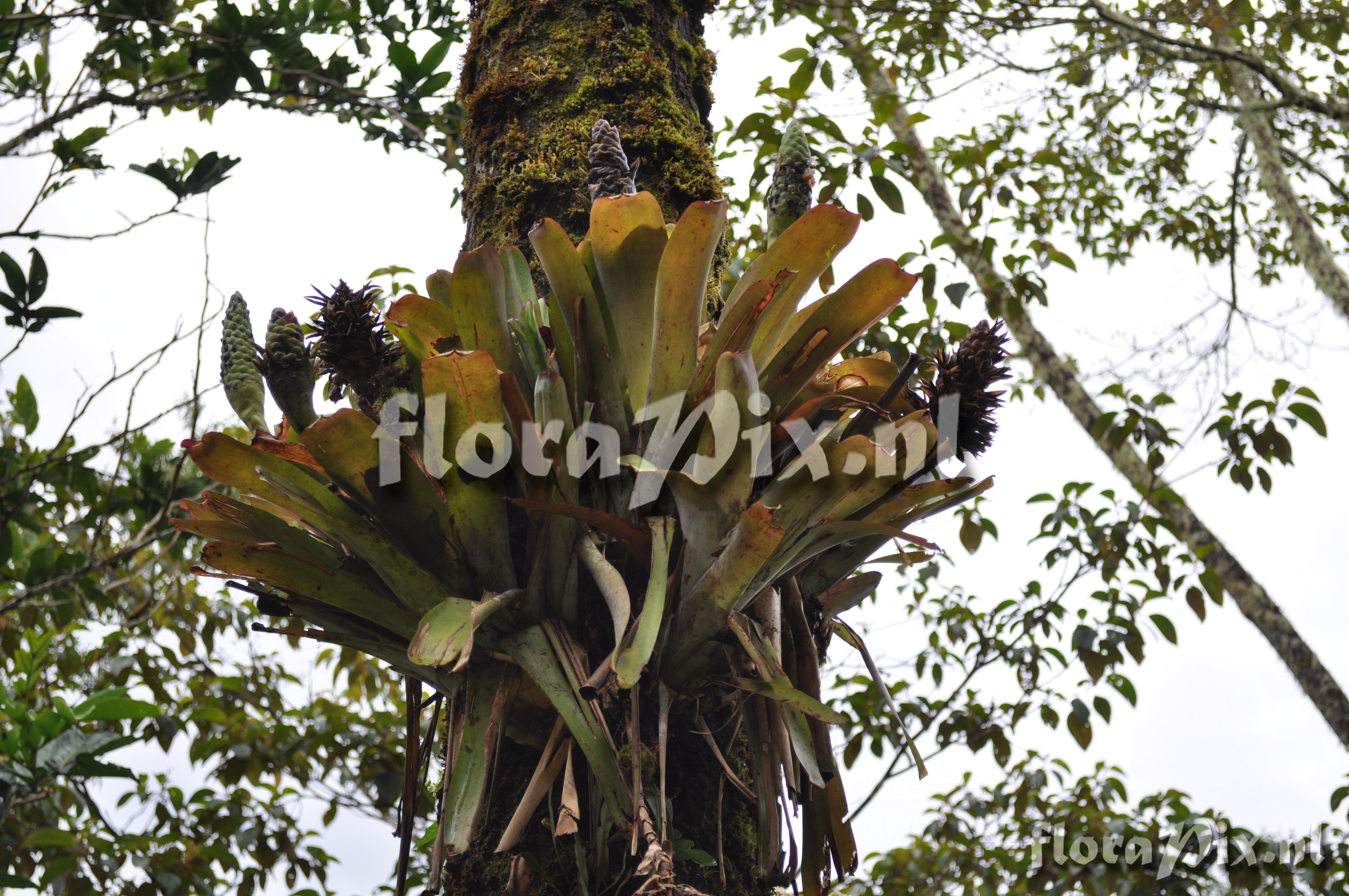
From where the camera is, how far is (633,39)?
4.59 ft

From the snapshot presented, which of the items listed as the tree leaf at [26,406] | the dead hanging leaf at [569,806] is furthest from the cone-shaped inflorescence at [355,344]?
the tree leaf at [26,406]

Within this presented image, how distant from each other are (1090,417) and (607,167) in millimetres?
4551

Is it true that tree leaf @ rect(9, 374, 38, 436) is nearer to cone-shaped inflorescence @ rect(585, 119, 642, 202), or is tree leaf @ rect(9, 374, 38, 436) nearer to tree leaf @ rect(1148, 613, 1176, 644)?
Result: cone-shaped inflorescence @ rect(585, 119, 642, 202)

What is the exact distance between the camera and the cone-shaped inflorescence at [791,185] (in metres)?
1.12

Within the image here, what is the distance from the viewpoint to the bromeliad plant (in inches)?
32.1

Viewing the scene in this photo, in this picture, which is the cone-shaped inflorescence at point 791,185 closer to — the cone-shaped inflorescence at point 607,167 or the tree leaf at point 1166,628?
the cone-shaped inflorescence at point 607,167

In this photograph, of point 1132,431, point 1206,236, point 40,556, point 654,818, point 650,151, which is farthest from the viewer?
point 1206,236

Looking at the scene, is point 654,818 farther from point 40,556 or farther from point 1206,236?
point 1206,236

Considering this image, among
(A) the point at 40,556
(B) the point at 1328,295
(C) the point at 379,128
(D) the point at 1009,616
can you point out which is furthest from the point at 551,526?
(B) the point at 1328,295

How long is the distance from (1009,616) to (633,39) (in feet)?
7.77

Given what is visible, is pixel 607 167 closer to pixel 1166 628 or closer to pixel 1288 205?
pixel 1166 628

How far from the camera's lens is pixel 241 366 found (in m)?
Answer: 1.02

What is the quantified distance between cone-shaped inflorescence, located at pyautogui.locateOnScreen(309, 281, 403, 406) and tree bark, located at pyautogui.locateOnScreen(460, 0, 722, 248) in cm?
33
